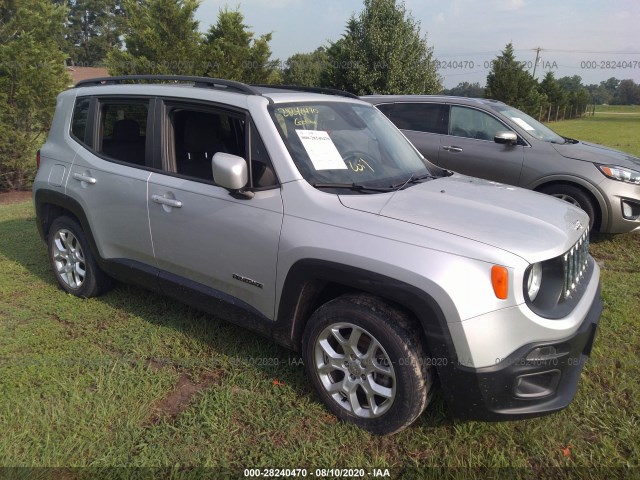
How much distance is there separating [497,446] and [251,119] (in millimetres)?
2358

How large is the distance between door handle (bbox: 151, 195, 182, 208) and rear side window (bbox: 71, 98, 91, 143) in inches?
45.4

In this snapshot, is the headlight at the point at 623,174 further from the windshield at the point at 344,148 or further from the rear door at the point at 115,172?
the rear door at the point at 115,172

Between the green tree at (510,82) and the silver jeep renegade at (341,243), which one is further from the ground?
the green tree at (510,82)

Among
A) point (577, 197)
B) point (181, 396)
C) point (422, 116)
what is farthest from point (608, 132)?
point (181, 396)

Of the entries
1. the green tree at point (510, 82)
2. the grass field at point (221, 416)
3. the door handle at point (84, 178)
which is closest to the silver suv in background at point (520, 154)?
the grass field at point (221, 416)

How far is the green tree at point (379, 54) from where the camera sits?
15602 mm

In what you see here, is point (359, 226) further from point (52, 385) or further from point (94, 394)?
point (52, 385)

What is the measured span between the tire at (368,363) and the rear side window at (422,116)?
16.1ft

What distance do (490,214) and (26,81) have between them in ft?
34.7

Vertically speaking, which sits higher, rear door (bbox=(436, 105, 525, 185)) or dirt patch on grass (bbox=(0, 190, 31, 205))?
rear door (bbox=(436, 105, 525, 185))

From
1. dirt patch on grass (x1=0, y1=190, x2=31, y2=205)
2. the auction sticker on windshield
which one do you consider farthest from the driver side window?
dirt patch on grass (x1=0, y1=190, x2=31, y2=205)

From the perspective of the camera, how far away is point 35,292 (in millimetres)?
4477

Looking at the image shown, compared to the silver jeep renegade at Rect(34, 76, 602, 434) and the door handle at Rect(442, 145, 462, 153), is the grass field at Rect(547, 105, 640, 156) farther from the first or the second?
the silver jeep renegade at Rect(34, 76, 602, 434)

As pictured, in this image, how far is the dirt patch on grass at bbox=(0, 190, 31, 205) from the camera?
10.2m
